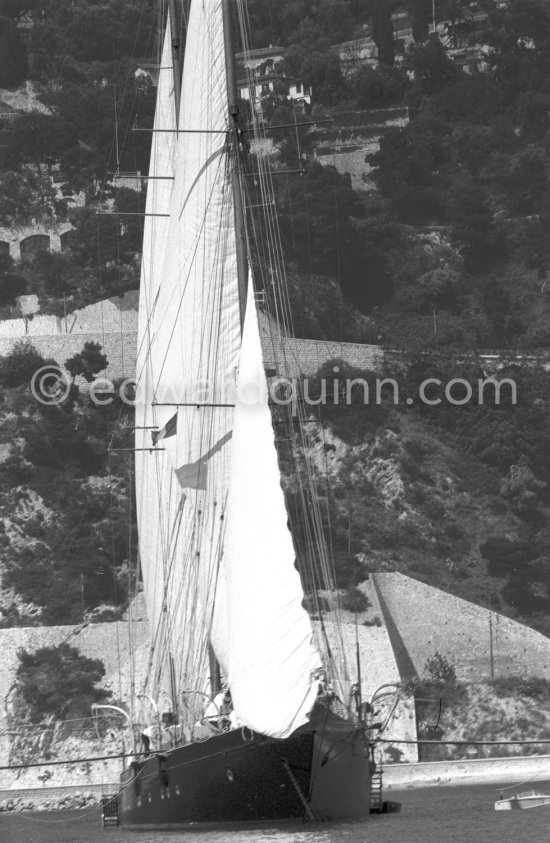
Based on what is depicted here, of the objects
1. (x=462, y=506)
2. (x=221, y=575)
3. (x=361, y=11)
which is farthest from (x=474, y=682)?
(x=361, y=11)

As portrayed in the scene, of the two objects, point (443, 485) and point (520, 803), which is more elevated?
point (443, 485)

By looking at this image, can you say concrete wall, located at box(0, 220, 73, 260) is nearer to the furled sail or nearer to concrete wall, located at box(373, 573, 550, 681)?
concrete wall, located at box(373, 573, 550, 681)

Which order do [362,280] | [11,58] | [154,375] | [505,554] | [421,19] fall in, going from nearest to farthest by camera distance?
[154,375] < [505,554] < [362,280] < [11,58] < [421,19]

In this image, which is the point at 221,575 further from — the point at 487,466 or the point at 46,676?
the point at 487,466

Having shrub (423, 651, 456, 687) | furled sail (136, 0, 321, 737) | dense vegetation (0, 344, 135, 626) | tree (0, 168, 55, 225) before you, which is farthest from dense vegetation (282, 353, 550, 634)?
furled sail (136, 0, 321, 737)

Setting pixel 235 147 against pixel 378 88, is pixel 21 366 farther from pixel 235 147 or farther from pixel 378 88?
pixel 235 147

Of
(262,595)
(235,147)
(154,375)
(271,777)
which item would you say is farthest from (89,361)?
(262,595)
